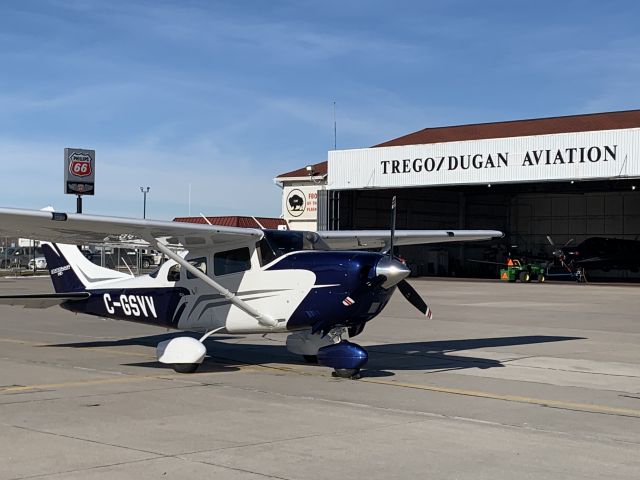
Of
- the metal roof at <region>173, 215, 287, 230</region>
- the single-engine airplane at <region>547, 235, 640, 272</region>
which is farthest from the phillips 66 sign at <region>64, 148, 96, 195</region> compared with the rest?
the single-engine airplane at <region>547, 235, 640, 272</region>

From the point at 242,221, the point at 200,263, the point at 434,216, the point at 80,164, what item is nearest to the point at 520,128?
the point at 434,216

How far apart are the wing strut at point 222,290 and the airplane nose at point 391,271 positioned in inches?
71.3

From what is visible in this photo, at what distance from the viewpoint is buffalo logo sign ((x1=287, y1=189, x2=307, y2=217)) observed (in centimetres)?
5100

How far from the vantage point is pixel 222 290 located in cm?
1230

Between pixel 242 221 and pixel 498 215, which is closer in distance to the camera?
pixel 242 221

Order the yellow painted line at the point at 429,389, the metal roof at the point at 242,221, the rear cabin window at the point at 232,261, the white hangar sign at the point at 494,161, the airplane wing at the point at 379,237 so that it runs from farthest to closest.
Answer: the metal roof at the point at 242,221
the white hangar sign at the point at 494,161
the airplane wing at the point at 379,237
the rear cabin window at the point at 232,261
the yellow painted line at the point at 429,389

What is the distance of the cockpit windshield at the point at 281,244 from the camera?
12.3 meters

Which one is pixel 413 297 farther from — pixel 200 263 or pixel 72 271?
pixel 72 271

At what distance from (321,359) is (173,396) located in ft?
8.22

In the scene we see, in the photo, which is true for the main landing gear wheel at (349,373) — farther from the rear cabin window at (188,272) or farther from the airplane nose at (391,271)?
the rear cabin window at (188,272)

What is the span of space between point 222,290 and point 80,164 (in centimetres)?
4456

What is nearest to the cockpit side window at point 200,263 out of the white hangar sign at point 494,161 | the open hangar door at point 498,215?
the white hangar sign at point 494,161

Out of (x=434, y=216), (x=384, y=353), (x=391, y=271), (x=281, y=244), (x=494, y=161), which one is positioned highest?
(x=494, y=161)

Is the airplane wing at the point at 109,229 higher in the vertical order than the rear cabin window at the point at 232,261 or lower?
higher
